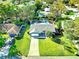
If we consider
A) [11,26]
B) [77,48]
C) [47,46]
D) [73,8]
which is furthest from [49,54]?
[73,8]

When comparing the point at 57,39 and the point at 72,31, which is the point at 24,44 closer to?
the point at 57,39

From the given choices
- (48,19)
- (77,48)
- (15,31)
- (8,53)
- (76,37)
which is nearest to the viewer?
(8,53)

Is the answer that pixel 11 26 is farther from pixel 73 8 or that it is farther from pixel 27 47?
pixel 73 8

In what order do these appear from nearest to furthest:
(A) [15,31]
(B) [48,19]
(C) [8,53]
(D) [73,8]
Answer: (C) [8,53] < (A) [15,31] < (B) [48,19] < (D) [73,8]

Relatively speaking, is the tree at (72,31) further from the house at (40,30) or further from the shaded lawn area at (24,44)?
the shaded lawn area at (24,44)

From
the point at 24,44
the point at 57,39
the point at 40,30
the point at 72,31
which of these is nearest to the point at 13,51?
the point at 24,44

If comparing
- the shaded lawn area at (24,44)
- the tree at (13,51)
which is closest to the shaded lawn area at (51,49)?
the shaded lawn area at (24,44)

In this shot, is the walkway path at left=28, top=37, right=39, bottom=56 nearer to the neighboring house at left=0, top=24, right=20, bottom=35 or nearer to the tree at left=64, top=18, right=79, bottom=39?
the neighboring house at left=0, top=24, right=20, bottom=35

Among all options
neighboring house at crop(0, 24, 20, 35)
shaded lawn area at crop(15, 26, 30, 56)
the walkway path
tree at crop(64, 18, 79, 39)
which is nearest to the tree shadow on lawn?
tree at crop(64, 18, 79, 39)
